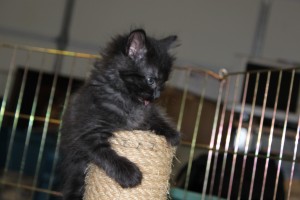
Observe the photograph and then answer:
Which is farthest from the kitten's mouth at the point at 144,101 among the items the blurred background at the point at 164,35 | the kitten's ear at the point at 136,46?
the blurred background at the point at 164,35

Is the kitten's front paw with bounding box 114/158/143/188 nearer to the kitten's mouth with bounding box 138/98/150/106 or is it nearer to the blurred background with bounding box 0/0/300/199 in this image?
the kitten's mouth with bounding box 138/98/150/106

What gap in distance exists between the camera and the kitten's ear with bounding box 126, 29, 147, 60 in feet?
5.21

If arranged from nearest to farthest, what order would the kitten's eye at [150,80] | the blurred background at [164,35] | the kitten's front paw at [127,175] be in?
the kitten's front paw at [127,175], the kitten's eye at [150,80], the blurred background at [164,35]

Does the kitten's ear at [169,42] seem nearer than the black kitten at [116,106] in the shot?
No

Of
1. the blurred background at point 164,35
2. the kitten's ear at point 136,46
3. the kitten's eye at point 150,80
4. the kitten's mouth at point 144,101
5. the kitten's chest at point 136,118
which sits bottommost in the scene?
the kitten's chest at point 136,118

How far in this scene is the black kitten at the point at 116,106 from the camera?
1.50 m

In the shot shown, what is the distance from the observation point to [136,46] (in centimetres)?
160

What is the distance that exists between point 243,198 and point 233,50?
227cm

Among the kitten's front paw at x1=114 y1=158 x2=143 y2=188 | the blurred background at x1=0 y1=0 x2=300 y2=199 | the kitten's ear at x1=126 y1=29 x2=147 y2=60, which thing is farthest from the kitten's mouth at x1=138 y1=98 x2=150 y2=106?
the blurred background at x1=0 y1=0 x2=300 y2=199

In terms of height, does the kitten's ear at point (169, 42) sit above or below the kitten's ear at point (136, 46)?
above

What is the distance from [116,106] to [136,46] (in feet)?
0.71

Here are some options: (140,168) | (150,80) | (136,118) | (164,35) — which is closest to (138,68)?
(150,80)

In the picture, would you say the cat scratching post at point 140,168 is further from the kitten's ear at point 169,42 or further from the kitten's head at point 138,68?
the kitten's ear at point 169,42

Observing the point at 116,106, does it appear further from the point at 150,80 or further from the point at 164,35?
the point at 164,35
